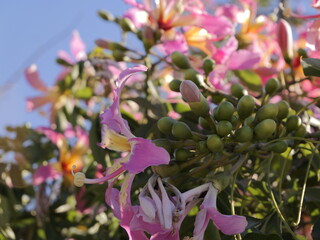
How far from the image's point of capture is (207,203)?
605mm

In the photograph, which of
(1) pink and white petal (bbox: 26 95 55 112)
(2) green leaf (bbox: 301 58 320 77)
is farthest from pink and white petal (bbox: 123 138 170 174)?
(1) pink and white petal (bbox: 26 95 55 112)

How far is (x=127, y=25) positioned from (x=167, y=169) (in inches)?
20.7

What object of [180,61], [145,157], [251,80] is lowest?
[251,80]

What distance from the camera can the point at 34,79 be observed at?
1.47 meters

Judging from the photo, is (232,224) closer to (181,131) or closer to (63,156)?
(181,131)

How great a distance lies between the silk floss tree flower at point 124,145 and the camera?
1.93ft

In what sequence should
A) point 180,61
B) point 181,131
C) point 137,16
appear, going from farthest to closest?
point 137,16, point 180,61, point 181,131

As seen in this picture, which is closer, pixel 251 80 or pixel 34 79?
pixel 251 80

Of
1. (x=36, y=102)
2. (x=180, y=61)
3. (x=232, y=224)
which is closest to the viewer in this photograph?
(x=232, y=224)

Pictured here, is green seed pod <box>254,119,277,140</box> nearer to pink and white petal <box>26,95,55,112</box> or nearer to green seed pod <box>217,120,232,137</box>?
green seed pod <box>217,120,232,137</box>

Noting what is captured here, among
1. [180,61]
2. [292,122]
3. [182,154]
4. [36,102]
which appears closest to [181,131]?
[182,154]

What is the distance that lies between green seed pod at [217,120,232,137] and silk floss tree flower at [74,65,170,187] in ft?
0.29

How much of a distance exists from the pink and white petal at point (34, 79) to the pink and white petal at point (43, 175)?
0.25 m

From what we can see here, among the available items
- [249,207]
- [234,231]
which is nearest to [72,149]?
[249,207]
